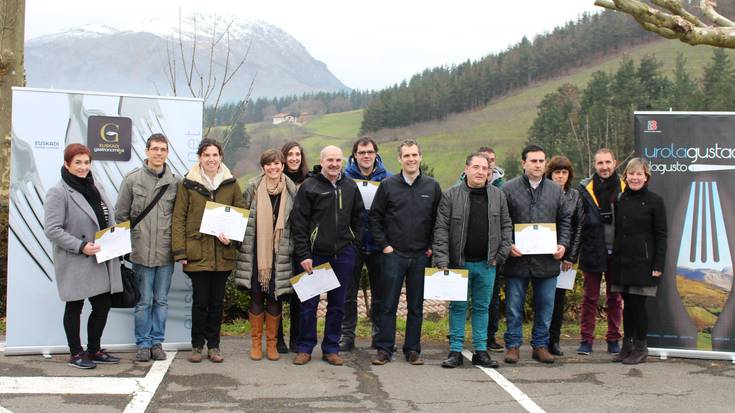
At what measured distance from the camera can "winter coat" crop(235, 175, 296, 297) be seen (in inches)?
259

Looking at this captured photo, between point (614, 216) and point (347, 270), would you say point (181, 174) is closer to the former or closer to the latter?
point (347, 270)

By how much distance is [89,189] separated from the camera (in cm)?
616

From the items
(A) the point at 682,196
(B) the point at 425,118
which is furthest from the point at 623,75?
(A) the point at 682,196

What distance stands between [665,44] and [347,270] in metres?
85.4

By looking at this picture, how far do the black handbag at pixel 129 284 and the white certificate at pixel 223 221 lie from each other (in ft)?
1.58

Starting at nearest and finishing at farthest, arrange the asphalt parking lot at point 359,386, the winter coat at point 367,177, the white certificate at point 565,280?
the asphalt parking lot at point 359,386, the winter coat at point 367,177, the white certificate at point 565,280

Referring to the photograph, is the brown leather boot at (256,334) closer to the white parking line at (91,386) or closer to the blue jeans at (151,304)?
the blue jeans at (151,304)

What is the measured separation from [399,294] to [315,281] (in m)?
0.79

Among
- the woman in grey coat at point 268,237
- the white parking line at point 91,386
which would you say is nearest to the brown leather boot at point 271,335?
the woman in grey coat at point 268,237

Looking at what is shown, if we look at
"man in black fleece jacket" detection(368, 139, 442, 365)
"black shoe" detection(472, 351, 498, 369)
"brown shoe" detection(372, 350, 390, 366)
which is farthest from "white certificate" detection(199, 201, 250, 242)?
"black shoe" detection(472, 351, 498, 369)

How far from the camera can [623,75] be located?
55.8 metres

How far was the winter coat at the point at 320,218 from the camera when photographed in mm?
6453

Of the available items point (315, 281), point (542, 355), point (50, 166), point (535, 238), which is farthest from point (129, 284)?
point (542, 355)

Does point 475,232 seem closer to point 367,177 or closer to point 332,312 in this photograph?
point 367,177
